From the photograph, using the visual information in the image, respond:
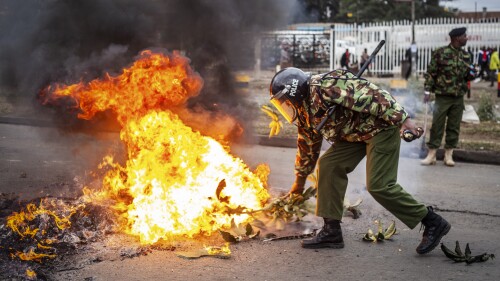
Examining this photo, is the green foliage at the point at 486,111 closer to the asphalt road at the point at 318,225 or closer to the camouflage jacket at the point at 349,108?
the asphalt road at the point at 318,225

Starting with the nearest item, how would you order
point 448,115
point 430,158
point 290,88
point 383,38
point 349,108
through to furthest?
point 349,108 < point 290,88 < point 448,115 < point 430,158 < point 383,38

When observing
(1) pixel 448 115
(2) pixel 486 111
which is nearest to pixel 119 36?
(1) pixel 448 115

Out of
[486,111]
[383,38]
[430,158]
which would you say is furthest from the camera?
[383,38]

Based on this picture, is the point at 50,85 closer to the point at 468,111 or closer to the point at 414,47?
the point at 468,111

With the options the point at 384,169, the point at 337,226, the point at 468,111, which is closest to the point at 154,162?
the point at 337,226

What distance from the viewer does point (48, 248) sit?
4.49 metres

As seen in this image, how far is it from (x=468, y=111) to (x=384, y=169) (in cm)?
917

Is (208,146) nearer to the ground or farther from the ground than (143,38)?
nearer to the ground

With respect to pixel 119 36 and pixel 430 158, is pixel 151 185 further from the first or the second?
pixel 430 158

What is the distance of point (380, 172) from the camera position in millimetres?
4477

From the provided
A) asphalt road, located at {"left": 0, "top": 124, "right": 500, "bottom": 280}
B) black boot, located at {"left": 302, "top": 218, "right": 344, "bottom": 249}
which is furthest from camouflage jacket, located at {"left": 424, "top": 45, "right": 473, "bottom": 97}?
black boot, located at {"left": 302, "top": 218, "right": 344, "bottom": 249}

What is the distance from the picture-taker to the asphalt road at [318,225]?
421 cm

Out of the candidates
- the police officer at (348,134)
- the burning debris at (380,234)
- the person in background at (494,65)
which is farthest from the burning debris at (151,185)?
the person in background at (494,65)

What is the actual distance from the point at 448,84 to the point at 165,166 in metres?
4.67
